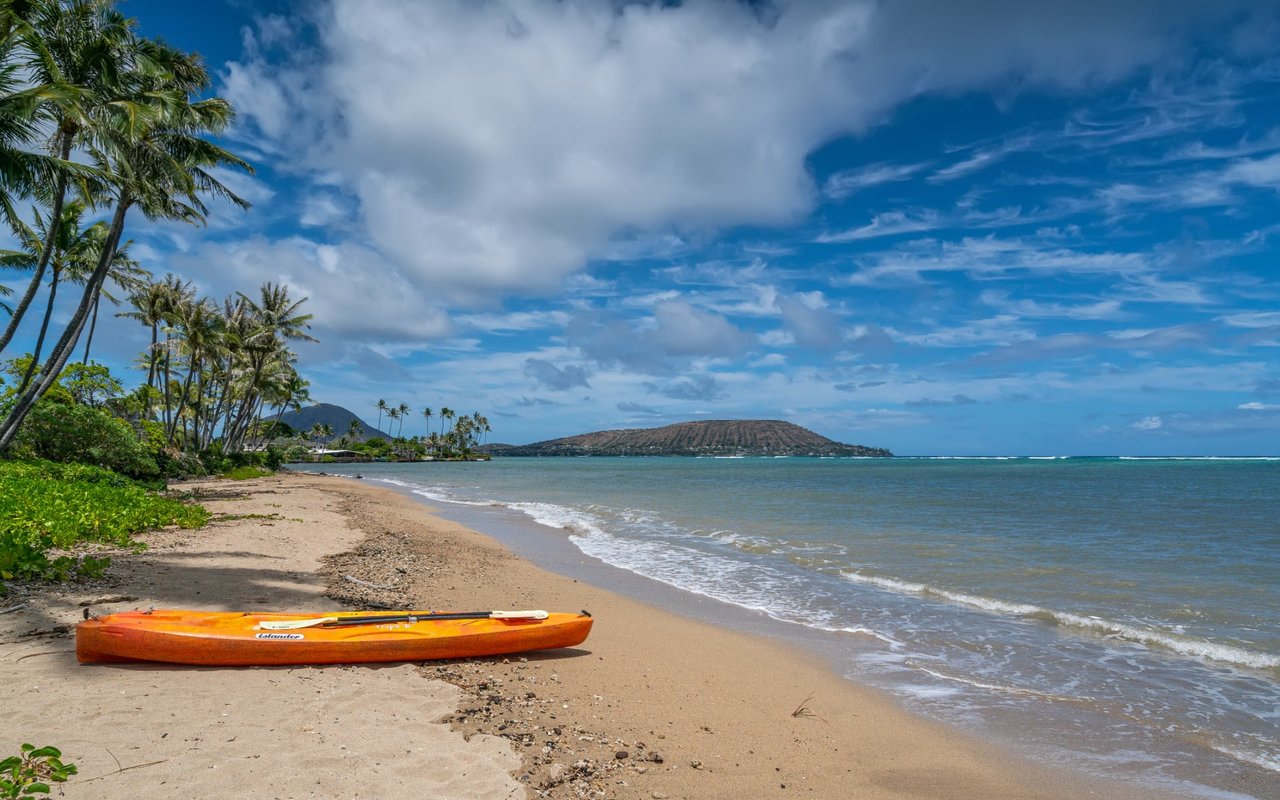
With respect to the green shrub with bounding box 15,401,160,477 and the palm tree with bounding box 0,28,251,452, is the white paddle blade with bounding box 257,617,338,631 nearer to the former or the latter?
the palm tree with bounding box 0,28,251,452

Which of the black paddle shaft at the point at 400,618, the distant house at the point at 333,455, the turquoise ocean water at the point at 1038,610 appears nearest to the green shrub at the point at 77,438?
the turquoise ocean water at the point at 1038,610

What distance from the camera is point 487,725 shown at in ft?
16.0

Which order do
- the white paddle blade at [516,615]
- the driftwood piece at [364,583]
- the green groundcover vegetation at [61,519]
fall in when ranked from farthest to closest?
the driftwood piece at [364,583], the green groundcover vegetation at [61,519], the white paddle blade at [516,615]

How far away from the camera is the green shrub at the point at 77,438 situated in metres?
20.6

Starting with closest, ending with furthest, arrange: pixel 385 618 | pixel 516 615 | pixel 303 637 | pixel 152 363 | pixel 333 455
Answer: pixel 303 637 < pixel 385 618 < pixel 516 615 < pixel 152 363 < pixel 333 455

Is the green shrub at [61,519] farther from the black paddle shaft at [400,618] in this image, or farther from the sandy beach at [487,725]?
the black paddle shaft at [400,618]

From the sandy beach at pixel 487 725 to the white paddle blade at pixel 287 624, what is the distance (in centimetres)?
35

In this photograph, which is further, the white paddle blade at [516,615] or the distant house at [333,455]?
the distant house at [333,455]

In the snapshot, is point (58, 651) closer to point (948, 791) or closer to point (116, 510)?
point (948, 791)

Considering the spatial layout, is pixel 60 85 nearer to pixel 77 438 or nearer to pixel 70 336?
pixel 70 336

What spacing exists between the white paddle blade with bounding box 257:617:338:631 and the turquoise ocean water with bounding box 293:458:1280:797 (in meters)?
5.36

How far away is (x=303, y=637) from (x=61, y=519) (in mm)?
7632

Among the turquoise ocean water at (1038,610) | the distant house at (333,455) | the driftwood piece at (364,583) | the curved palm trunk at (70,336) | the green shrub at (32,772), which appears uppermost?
the curved palm trunk at (70,336)

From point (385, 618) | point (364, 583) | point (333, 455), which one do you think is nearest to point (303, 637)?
point (385, 618)
